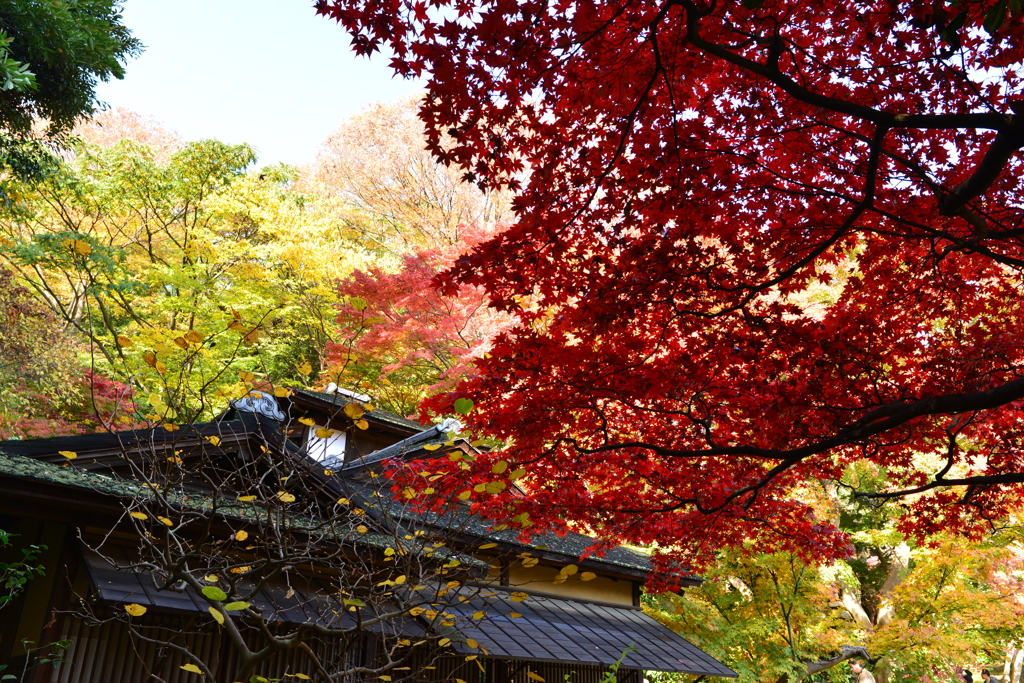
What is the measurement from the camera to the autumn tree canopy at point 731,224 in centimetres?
491

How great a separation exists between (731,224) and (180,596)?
5549mm

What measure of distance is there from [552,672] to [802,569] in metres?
5.82

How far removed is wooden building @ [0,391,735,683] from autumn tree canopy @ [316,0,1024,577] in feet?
5.32

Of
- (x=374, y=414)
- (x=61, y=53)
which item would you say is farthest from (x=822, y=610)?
(x=61, y=53)

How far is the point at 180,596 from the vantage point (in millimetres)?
5746

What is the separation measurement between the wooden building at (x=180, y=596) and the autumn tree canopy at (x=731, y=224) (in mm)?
1621

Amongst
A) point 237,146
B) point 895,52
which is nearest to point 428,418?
point 895,52

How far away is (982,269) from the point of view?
665cm

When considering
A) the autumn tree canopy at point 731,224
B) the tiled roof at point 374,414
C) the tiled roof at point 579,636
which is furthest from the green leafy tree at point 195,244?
the autumn tree canopy at point 731,224

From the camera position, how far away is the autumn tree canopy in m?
4.91

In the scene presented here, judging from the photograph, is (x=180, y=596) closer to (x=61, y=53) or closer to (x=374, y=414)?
(x=374, y=414)

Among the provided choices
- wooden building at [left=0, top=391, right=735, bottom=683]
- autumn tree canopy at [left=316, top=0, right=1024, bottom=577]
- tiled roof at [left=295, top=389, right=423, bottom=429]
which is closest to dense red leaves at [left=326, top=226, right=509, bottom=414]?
tiled roof at [left=295, top=389, right=423, bottom=429]

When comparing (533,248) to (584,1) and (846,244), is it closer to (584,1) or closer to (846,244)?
(584,1)

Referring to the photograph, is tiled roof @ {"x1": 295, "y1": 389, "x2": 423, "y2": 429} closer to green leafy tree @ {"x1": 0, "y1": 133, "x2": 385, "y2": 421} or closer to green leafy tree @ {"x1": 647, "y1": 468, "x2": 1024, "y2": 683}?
green leafy tree @ {"x1": 0, "y1": 133, "x2": 385, "y2": 421}
